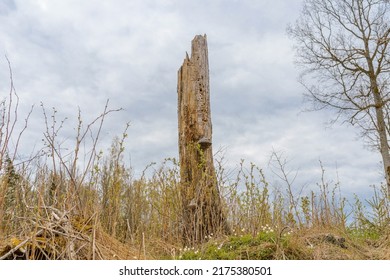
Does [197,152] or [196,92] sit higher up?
[196,92]

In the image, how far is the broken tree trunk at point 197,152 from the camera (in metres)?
6.86

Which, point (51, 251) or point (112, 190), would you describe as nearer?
point (51, 251)

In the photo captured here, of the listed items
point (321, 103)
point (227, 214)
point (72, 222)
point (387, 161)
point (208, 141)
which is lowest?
point (72, 222)

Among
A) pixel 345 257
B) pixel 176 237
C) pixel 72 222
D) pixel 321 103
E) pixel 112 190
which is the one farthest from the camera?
pixel 321 103

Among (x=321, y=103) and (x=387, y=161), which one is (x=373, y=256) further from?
(x=321, y=103)

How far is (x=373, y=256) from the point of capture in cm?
525

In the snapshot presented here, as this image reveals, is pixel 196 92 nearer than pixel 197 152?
No

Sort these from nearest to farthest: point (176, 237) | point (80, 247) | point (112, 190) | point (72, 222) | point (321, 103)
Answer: point (80, 247) < point (72, 222) < point (112, 190) < point (176, 237) < point (321, 103)

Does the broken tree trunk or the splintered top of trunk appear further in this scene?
the splintered top of trunk

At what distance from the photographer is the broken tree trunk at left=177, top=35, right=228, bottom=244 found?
22.5 feet

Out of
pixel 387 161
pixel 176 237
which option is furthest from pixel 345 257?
pixel 387 161

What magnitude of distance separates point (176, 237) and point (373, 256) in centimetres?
294

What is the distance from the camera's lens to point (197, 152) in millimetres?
7234

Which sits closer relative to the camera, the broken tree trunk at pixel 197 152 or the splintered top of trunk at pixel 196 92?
the broken tree trunk at pixel 197 152
